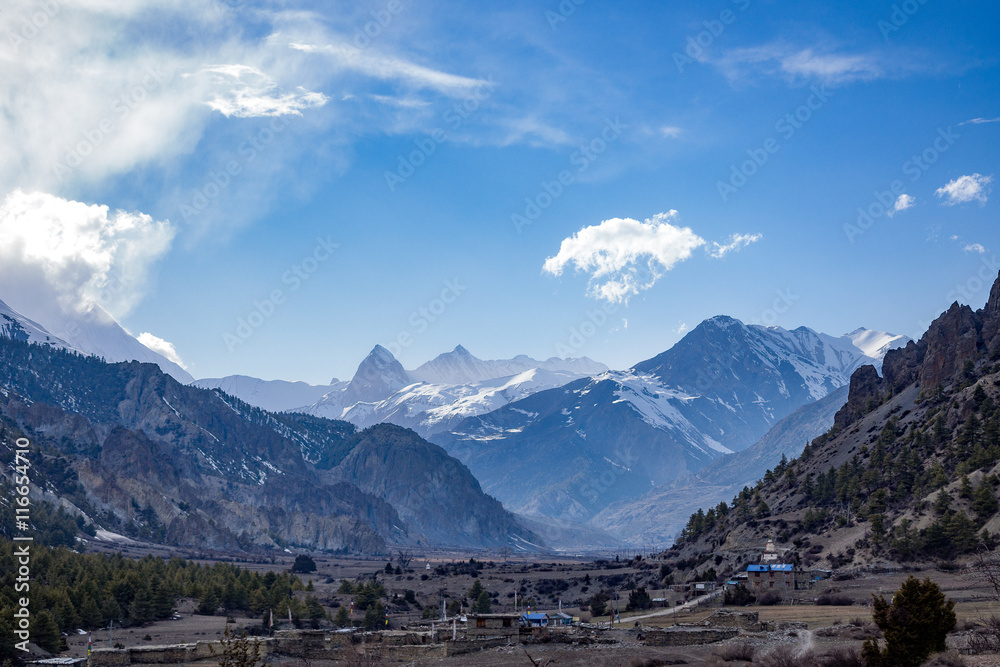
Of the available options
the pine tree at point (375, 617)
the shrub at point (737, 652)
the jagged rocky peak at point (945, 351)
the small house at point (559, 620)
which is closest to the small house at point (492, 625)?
the small house at point (559, 620)

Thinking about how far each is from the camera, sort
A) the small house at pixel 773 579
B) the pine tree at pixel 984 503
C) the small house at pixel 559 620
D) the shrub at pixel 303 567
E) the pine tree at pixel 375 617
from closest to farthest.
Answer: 1. the small house at pixel 559 620
2. the small house at pixel 773 579
3. the pine tree at pixel 984 503
4. the pine tree at pixel 375 617
5. the shrub at pixel 303 567

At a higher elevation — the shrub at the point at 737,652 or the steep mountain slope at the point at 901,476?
the steep mountain slope at the point at 901,476

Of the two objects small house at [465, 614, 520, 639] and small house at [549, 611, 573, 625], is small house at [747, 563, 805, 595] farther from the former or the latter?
small house at [465, 614, 520, 639]

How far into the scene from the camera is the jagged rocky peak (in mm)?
135875

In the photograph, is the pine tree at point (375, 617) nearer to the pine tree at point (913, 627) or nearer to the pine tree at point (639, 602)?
the pine tree at point (639, 602)

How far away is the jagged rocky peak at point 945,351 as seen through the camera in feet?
446

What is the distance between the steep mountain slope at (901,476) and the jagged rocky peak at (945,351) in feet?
0.68

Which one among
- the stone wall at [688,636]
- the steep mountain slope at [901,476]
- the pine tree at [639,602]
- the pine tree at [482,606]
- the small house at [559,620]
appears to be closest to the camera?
the stone wall at [688,636]

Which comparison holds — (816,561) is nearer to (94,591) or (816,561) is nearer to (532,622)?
(532,622)

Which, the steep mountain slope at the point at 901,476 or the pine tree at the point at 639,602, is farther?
the steep mountain slope at the point at 901,476

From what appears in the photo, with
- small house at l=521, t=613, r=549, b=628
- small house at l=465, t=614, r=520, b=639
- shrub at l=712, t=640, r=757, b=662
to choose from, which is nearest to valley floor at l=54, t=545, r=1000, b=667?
shrub at l=712, t=640, r=757, b=662

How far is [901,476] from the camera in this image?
118 m

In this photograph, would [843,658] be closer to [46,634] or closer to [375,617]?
[46,634]

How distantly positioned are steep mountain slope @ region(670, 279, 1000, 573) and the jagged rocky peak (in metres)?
0.21
